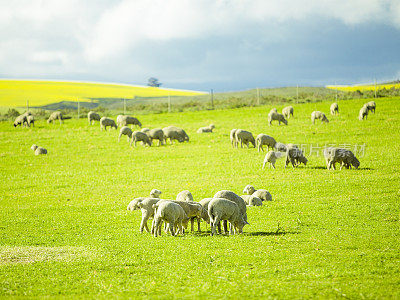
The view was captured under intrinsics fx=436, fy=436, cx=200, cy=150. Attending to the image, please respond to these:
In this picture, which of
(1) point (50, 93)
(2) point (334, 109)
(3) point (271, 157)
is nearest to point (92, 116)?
(2) point (334, 109)

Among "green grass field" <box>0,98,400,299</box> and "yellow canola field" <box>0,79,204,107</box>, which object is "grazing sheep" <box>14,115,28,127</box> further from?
"yellow canola field" <box>0,79,204,107</box>

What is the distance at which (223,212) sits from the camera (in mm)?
15070

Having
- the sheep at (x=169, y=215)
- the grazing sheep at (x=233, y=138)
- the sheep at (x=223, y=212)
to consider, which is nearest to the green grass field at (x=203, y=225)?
the sheep at (x=169, y=215)

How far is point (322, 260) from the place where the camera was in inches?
457

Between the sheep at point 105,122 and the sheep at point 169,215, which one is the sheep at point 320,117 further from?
the sheep at point 169,215

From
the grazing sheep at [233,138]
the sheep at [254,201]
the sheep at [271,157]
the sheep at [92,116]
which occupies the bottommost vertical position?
the sheep at [254,201]

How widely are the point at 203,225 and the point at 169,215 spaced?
4.42m

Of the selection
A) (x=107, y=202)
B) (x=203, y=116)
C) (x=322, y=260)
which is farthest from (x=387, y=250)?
(x=203, y=116)

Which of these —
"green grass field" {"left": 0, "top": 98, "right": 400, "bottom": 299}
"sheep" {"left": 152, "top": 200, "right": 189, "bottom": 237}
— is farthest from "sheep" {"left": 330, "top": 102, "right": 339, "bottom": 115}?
"sheep" {"left": 152, "top": 200, "right": 189, "bottom": 237}

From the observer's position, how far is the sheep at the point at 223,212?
15.0 m

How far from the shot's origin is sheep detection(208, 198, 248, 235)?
15039 millimetres

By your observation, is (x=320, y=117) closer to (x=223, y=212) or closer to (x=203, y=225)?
(x=203, y=225)

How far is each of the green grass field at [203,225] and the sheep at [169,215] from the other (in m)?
0.47

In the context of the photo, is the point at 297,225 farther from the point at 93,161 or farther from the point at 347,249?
the point at 93,161
